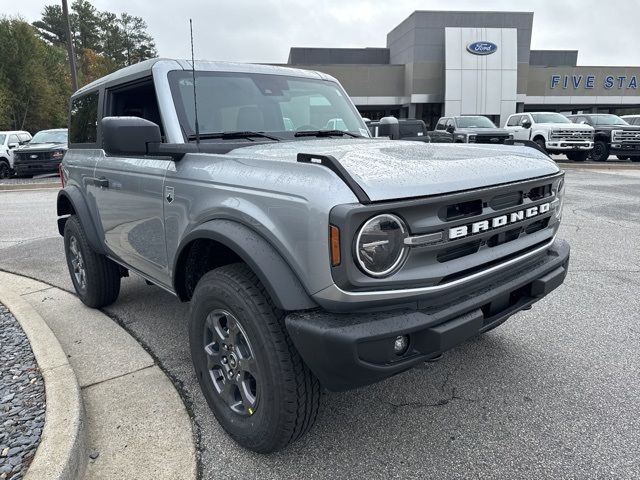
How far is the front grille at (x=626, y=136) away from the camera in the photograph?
18.2 m

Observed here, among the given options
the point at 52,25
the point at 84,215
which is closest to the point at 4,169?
the point at 84,215

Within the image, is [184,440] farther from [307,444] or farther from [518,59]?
[518,59]

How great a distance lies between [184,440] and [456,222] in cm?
177

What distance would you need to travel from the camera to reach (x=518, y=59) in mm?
39812

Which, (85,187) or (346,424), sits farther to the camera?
(85,187)

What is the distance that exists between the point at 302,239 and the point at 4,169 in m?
19.1

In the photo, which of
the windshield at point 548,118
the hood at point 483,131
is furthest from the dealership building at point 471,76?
the hood at point 483,131

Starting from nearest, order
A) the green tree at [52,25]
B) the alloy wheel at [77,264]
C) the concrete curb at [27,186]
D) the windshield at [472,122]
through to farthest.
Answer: the alloy wheel at [77,264] < the concrete curb at [27,186] < the windshield at [472,122] < the green tree at [52,25]

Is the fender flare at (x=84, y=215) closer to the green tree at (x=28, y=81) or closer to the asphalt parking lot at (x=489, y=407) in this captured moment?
the asphalt parking lot at (x=489, y=407)

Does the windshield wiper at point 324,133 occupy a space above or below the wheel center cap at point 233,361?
above

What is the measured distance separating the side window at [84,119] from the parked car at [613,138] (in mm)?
19683

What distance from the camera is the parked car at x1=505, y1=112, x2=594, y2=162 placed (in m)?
18.4

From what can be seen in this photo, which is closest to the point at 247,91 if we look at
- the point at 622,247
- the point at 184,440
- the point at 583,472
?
the point at 184,440

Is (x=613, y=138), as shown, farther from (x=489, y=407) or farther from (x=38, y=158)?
(x=38, y=158)
